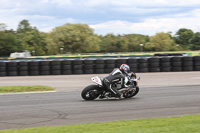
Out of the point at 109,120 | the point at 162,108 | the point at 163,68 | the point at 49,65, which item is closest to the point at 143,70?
the point at 163,68

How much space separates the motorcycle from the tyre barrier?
900 cm

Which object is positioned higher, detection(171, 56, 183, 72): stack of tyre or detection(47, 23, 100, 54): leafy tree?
detection(47, 23, 100, 54): leafy tree

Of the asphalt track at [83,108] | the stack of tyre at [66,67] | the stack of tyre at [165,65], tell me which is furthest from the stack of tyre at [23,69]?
the stack of tyre at [165,65]

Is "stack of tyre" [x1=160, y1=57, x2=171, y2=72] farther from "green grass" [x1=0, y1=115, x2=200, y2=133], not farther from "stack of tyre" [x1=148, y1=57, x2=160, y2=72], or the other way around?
"green grass" [x1=0, y1=115, x2=200, y2=133]

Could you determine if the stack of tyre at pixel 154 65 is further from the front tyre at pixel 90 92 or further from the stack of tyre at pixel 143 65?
the front tyre at pixel 90 92

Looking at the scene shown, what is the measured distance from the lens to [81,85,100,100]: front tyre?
9.97 metres

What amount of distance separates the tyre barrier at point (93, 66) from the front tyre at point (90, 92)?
947cm

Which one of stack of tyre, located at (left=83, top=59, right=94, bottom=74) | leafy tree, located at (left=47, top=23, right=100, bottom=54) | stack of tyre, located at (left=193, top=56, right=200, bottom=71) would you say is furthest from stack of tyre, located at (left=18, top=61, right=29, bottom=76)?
leafy tree, located at (left=47, top=23, right=100, bottom=54)

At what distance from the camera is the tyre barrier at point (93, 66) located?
1945cm

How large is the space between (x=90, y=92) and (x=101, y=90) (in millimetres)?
405

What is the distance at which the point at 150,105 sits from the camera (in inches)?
351

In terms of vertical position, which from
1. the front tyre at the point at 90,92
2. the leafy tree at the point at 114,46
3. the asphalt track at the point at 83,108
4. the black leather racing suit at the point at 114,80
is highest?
the leafy tree at the point at 114,46

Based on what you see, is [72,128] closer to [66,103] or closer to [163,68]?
[66,103]

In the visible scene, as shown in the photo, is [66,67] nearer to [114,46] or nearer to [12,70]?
[12,70]
